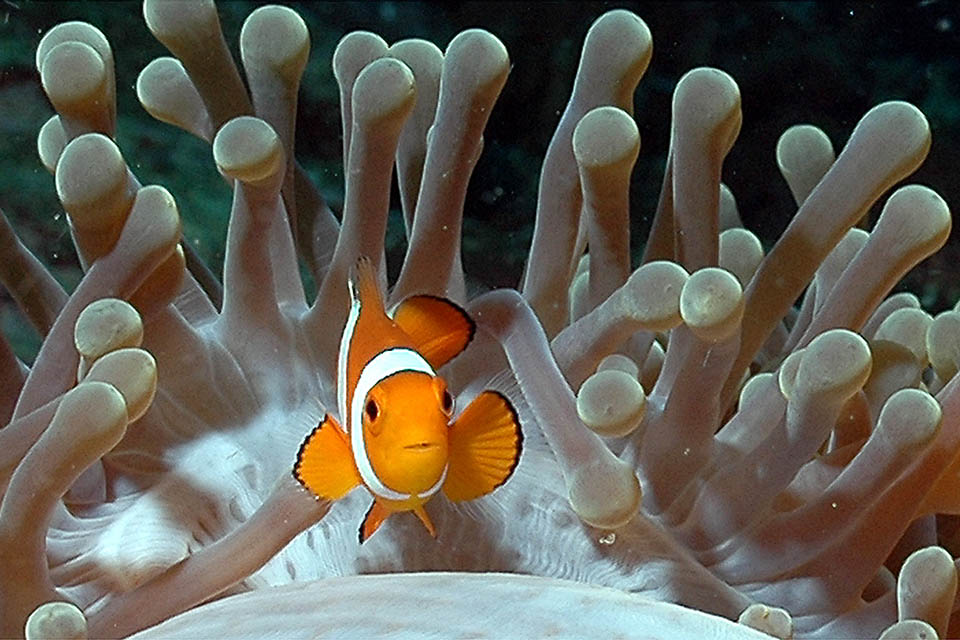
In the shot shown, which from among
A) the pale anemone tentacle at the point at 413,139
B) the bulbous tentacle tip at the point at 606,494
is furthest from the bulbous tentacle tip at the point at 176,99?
the bulbous tentacle tip at the point at 606,494

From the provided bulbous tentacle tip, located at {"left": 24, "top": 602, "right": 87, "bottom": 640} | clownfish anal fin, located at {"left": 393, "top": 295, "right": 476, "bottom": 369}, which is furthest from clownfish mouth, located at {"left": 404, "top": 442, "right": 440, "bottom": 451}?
bulbous tentacle tip, located at {"left": 24, "top": 602, "right": 87, "bottom": 640}

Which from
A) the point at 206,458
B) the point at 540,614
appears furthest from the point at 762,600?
the point at 206,458

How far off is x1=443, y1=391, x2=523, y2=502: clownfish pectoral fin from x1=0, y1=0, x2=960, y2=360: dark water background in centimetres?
92

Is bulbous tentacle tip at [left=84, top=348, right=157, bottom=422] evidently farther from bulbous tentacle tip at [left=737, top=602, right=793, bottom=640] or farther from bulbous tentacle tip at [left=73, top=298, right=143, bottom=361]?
bulbous tentacle tip at [left=737, top=602, right=793, bottom=640]

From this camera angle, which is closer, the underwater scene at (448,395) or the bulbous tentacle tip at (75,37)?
the underwater scene at (448,395)

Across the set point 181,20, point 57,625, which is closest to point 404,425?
point 57,625

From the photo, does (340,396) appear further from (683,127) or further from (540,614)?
Result: (683,127)

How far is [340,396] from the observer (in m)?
0.96

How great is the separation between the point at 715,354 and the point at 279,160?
43cm

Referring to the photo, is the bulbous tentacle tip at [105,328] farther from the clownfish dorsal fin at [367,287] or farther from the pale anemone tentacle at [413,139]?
the pale anemone tentacle at [413,139]

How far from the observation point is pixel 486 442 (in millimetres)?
878

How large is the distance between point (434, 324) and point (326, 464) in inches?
5.9

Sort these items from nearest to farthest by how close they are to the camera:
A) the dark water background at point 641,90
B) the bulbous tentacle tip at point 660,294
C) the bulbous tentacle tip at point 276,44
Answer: the bulbous tentacle tip at point 660,294, the bulbous tentacle tip at point 276,44, the dark water background at point 641,90

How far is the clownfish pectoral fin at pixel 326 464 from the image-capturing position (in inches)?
33.6
